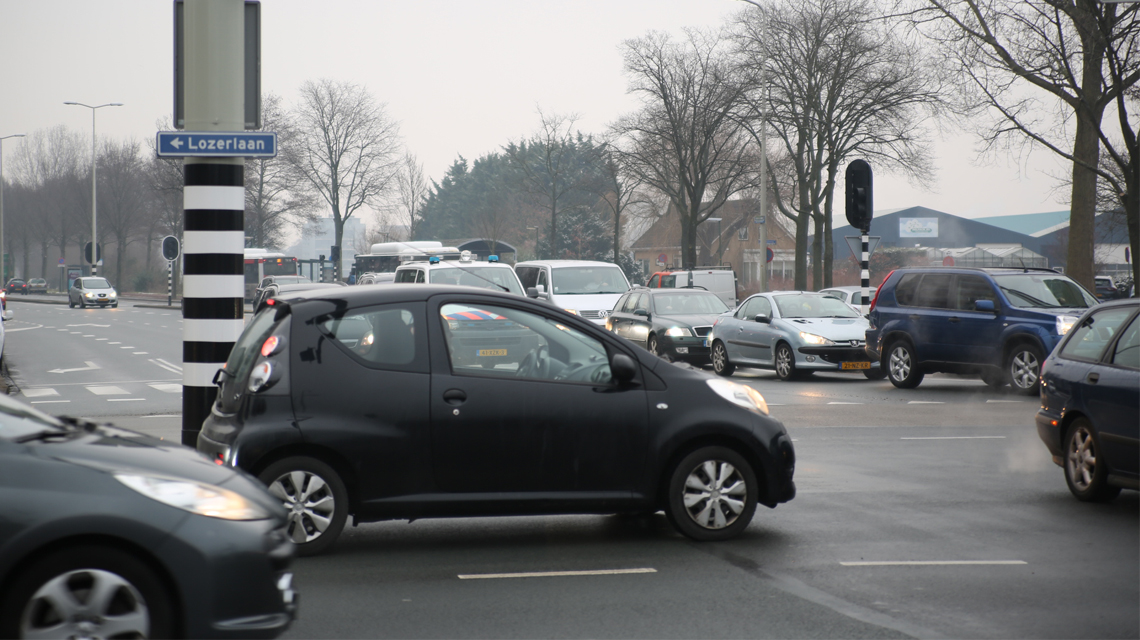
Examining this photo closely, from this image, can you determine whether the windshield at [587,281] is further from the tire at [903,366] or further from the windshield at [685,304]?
the tire at [903,366]

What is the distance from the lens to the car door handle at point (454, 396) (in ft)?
21.0

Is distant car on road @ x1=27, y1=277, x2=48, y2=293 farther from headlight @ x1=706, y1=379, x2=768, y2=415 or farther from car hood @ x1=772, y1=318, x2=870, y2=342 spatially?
headlight @ x1=706, y1=379, x2=768, y2=415

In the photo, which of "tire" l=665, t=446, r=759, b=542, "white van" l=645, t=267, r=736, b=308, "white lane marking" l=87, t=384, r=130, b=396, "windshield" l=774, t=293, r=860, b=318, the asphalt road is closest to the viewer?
the asphalt road

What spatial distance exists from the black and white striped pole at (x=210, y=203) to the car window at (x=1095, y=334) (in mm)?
6377

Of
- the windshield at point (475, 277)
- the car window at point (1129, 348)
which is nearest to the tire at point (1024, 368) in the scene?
the windshield at point (475, 277)

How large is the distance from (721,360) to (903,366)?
13.6 ft

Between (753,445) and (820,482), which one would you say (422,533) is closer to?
(753,445)

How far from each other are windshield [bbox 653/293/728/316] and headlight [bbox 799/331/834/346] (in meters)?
3.99

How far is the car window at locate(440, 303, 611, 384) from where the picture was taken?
6.57 m

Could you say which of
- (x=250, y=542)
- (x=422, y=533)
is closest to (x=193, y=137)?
(x=422, y=533)

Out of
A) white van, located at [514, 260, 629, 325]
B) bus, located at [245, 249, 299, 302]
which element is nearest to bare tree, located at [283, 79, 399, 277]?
bus, located at [245, 249, 299, 302]

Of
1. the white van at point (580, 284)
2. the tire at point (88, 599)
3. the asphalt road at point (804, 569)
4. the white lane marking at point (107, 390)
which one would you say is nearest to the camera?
the tire at point (88, 599)

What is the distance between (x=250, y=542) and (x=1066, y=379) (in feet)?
21.1

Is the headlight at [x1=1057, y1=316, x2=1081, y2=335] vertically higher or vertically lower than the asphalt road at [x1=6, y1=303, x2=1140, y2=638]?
higher
